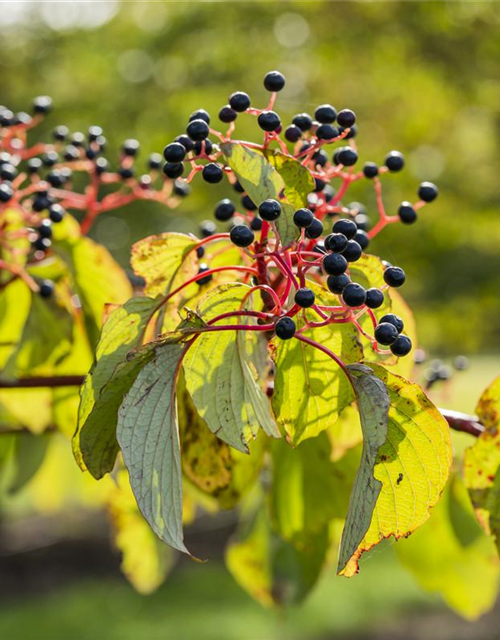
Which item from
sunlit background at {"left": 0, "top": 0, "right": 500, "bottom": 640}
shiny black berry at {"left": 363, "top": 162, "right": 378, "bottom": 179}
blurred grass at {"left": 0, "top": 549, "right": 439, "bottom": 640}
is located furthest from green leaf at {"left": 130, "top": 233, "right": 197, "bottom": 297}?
blurred grass at {"left": 0, "top": 549, "right": 439, "bottom": 640}

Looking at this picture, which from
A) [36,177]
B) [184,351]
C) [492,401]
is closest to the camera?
[184,351]

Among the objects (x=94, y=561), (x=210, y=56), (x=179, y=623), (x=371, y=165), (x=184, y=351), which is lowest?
(x=94, y=561)

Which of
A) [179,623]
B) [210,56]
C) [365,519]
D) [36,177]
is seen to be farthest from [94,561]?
[365,519]

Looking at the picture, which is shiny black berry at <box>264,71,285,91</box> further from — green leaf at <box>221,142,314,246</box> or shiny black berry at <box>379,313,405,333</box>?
shiny black berry at <box>379,313,405,333</box>

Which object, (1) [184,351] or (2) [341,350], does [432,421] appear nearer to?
(2) [341,350]

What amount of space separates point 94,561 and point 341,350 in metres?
7.99

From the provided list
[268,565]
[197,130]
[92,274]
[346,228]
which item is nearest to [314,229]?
[346,228]

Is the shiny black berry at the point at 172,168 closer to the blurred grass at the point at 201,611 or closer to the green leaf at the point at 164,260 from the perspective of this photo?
the green leaf at the point at 164,260

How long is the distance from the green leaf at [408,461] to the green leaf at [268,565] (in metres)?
0.62

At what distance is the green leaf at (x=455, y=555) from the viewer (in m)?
1.23

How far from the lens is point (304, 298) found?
673 mm

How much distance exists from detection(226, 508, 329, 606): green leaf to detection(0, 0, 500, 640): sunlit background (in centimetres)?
483

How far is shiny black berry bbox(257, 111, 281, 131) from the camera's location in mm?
781

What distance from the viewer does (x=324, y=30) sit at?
27.6 feet
